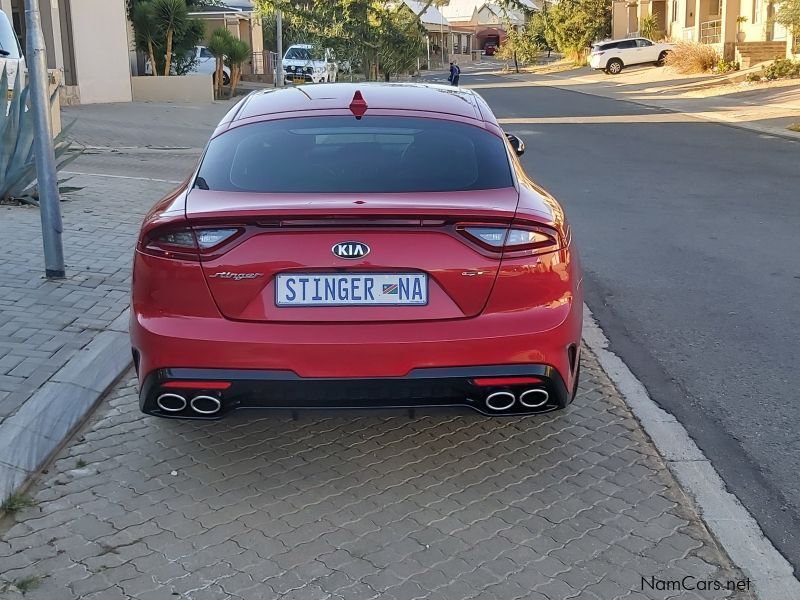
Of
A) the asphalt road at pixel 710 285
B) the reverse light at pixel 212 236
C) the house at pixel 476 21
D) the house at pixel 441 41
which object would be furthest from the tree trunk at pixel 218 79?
the house at pixel 476 21

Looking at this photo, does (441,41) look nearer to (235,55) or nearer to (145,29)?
(235,55)

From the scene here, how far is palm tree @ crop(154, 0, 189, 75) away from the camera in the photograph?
26.6 m

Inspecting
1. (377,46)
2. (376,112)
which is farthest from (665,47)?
(376,112)

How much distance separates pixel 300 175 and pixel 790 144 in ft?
50.7

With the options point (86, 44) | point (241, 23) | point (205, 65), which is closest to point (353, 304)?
point (86, 44)

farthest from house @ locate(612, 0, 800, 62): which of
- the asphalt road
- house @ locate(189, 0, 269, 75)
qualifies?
house @ locate(189, 0, 269, 75)

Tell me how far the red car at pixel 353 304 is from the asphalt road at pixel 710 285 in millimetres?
1040

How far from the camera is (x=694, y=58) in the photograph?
39.3 meters

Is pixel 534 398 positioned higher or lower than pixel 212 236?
lower

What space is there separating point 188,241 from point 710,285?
4.77 meters

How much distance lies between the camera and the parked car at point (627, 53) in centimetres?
4784

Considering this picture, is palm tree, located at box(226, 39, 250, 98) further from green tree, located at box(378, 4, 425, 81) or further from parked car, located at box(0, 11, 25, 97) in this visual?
parked car, located at box(0, 11, 25, 97)

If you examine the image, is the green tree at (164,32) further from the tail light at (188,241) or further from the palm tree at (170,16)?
the tail light at (188,241)

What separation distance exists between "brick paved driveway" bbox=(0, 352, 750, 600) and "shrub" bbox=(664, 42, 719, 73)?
3754 cm
